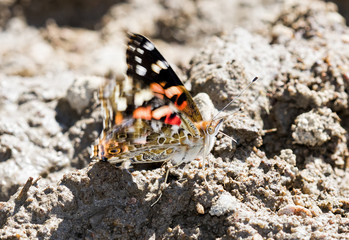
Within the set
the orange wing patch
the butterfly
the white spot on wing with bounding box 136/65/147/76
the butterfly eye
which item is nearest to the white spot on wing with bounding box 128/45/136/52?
the butterfly

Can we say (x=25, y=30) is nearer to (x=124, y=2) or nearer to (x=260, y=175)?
(x=124, y=2)

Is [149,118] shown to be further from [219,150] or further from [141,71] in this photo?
[219,150]

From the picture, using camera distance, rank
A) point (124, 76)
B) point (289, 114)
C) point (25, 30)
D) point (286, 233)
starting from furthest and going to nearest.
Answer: point (25, 30) → point (289, 114) → point (124, 76) → point (286, 233)

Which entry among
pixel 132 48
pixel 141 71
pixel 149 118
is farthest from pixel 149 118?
pixel 132 48

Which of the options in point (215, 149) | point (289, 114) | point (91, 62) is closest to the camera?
point (215, 149)

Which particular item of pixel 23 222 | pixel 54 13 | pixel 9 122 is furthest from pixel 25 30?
pixel 23 222

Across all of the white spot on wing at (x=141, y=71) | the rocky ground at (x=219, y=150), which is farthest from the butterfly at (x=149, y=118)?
the rocky ground at (x=219, y=150)
